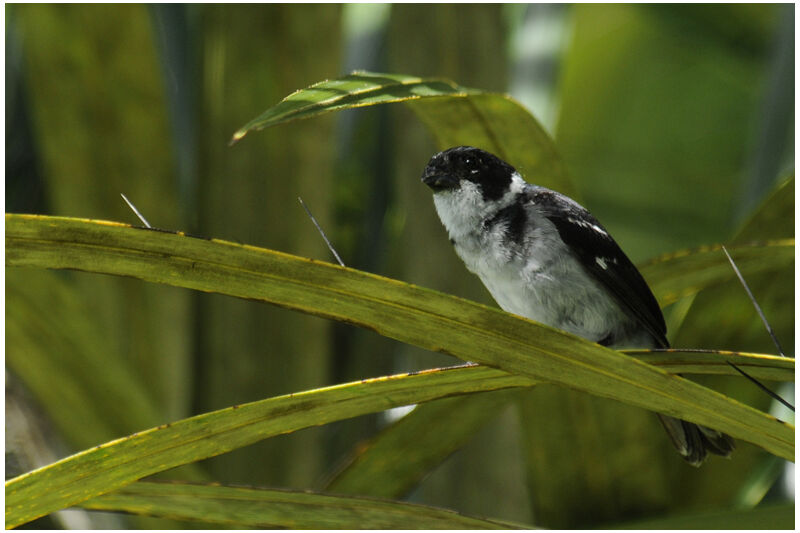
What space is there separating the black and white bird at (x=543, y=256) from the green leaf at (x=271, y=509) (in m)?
0.16

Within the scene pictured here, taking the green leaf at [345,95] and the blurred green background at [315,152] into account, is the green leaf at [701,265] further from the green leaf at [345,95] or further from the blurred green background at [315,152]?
the blurred green background at [315,152]

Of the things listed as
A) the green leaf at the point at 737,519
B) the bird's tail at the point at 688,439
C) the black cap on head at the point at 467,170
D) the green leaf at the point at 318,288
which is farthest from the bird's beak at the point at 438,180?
the green leaf at the point at 737,519

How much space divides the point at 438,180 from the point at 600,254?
15 cm

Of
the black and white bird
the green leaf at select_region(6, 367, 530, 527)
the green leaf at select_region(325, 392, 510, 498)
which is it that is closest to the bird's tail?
the black and white bird

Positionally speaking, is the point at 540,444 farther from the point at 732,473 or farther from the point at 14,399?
the point at 14,399

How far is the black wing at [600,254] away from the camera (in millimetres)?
548

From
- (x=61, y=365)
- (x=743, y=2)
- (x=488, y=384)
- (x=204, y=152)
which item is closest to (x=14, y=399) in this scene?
(x=61, y=365)

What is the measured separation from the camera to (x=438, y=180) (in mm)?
488

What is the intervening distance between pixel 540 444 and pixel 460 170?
0.32 m

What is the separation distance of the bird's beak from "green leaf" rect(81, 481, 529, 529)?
7.7 inches

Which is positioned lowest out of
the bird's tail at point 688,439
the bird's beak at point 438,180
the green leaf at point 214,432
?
the bird's tail at point 688,439

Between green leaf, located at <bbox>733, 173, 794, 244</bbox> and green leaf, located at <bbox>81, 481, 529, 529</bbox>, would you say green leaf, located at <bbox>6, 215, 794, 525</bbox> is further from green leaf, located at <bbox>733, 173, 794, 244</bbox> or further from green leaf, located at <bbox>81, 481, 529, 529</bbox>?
green leaf, located at <bbox>733, 173, 794, 244</bbox>

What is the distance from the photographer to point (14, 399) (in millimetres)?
860

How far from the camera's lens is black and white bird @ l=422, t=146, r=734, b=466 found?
0.54 m
